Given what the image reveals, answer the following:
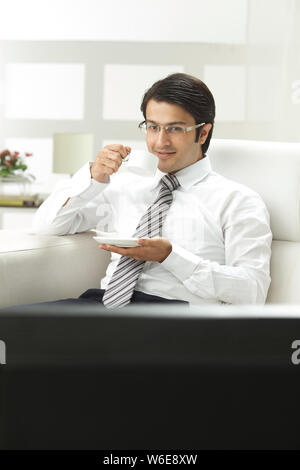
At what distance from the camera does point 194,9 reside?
3713mm

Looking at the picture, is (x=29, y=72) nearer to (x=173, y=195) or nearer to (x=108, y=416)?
(x=173, y=195)

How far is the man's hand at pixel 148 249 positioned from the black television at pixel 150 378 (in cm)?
101

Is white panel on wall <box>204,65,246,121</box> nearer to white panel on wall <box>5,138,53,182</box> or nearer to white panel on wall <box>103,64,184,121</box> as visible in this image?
white panel on wall <box>103,64,184,121</box>

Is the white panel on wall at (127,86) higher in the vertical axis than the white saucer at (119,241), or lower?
higher

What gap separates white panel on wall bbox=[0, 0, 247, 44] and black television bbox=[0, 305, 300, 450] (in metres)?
3.80

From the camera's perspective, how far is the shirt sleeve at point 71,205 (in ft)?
4.92

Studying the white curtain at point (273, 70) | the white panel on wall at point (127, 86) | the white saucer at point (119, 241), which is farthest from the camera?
the white panel on wall at point (127, 86)

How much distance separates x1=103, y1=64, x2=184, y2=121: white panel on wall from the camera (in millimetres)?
3836

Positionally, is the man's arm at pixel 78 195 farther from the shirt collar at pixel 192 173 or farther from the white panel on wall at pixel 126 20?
the white panel on wall at pixel 126 20

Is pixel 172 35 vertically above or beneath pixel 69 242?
above

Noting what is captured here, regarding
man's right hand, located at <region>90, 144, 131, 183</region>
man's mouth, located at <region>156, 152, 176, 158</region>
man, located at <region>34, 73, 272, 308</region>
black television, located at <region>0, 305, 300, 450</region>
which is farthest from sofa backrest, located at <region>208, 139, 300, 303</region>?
black television, located at <region>0, 305, 300, 450</region>

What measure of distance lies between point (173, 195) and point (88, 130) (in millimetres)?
2567

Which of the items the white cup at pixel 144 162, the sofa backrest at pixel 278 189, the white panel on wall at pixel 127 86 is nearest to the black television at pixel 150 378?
the sofa backrest at pixel 278 189
